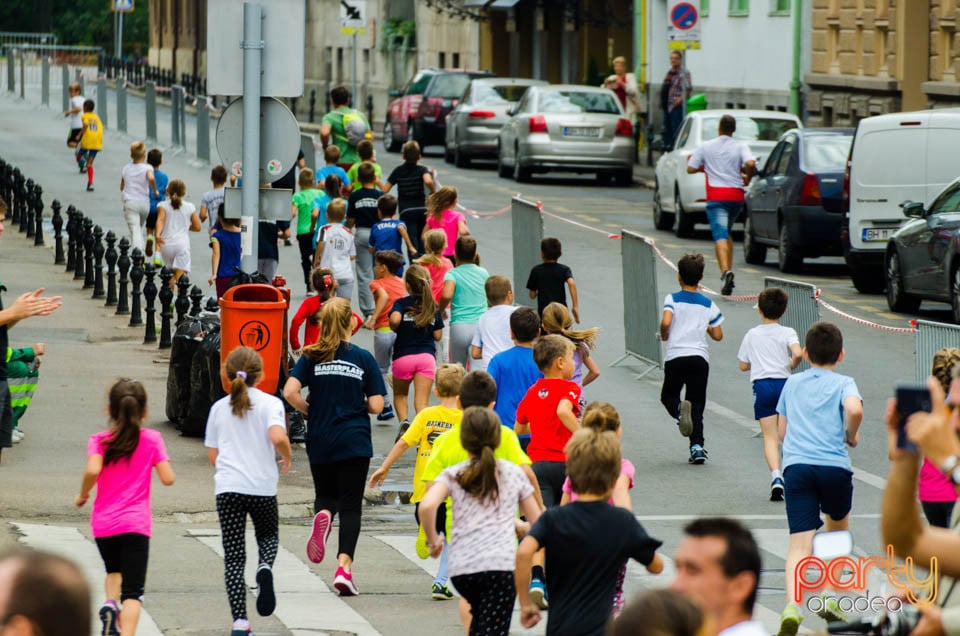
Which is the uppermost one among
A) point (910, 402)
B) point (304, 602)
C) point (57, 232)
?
point (910, 402)

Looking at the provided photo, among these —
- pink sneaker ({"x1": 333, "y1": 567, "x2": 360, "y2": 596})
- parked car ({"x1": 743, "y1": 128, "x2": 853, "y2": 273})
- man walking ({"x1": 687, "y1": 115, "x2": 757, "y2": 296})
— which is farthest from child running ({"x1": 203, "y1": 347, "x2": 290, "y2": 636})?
parked car ({"x1": 743, "y1": 128, "x2": 853, "y2": 273})

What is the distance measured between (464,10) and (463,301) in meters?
47.8

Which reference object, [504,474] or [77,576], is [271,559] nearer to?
[504,474]

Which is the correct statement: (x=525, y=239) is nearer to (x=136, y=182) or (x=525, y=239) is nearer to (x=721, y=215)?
(x=721, y=215)

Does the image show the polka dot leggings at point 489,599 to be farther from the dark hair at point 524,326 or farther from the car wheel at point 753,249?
the car wheel at point 753,249

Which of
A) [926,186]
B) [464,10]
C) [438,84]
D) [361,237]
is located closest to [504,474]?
[361,237]

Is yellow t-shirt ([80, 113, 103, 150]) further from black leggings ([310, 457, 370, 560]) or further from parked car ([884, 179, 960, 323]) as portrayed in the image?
black leggings ([310, 457, 370, 560])

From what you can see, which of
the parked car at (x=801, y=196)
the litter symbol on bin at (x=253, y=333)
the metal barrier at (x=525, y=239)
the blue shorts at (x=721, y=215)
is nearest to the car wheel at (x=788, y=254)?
the parked car at (x=801, y=196)

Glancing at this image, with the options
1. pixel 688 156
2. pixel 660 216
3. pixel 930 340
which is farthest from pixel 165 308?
pixel 660 216

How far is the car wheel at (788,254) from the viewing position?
23578 millimetres

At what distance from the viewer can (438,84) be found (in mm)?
45094

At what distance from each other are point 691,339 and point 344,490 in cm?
404

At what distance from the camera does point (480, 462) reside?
794cm

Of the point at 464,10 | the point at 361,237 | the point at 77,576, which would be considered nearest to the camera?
the point at 77,576
